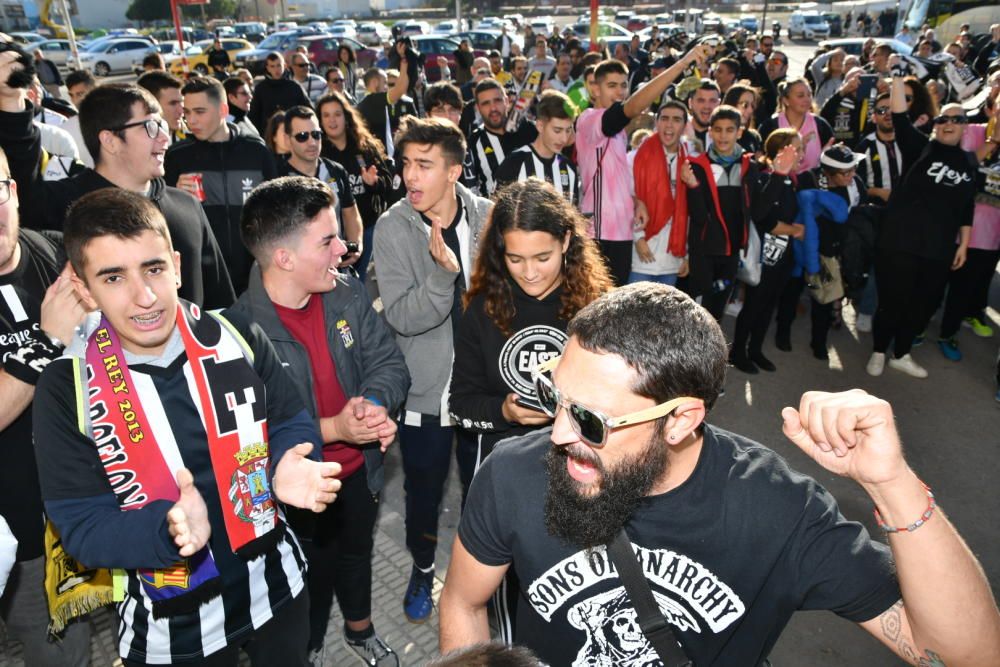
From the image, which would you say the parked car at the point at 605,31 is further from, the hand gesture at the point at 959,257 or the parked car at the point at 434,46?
the hand gesture at the point at 959,257

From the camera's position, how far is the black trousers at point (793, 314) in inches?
252

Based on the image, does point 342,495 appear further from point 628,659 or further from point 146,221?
point 628,659

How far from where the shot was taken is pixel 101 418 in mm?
1972

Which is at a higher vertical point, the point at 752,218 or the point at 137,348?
the point at 137,348

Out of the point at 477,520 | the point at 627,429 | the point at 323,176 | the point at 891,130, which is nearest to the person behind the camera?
the point at 627,429

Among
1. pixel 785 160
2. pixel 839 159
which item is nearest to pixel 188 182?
pixel 785 160

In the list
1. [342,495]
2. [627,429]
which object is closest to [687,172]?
[342,495]

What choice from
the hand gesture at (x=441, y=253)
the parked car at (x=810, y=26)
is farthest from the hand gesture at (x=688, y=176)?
the parked car at (x=810, y=26)

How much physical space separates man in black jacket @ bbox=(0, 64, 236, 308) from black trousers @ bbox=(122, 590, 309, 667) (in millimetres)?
1741

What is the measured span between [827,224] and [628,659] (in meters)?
5.42

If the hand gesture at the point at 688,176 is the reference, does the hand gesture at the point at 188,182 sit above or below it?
above

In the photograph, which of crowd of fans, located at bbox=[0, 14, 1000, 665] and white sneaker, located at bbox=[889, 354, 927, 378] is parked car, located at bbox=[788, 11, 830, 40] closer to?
crowd of fans, located at bbox=[0, 14, 1000, 665]

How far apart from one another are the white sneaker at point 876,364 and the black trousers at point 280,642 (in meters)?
5.54

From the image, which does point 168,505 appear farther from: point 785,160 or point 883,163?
point 883,163
